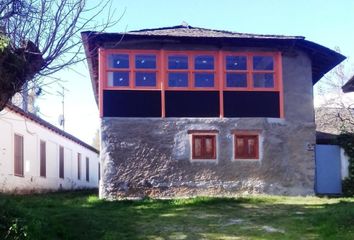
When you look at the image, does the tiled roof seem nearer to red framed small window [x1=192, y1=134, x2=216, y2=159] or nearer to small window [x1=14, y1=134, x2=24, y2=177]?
red framed small window [x1=192, y1=134, x2=216, y2=159]

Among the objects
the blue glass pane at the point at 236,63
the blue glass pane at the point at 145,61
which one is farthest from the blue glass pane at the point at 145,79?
the blue glass pane at the point at 236,63

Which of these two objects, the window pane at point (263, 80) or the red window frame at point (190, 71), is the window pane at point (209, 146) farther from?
the window pane at point (263, 80)

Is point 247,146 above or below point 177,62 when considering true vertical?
below

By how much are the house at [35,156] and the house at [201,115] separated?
3390 millimetres

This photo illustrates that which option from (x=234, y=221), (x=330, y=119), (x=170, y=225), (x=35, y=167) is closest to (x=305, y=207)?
(x=234, y=221)

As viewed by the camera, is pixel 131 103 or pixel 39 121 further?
pixel 39 121

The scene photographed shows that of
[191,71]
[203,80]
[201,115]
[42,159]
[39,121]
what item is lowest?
[42,159]

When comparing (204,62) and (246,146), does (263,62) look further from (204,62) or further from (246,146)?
(246,146)

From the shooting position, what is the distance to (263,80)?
19.6m

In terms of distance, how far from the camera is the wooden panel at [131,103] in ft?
61.1

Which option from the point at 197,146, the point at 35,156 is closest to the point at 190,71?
the point at 197,146

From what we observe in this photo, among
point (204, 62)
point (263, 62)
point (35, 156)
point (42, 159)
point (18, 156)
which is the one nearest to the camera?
point (204, 62)

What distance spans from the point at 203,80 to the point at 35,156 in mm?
8887

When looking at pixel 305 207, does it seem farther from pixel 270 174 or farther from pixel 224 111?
pixel 224 111
